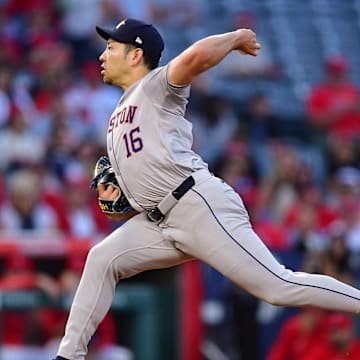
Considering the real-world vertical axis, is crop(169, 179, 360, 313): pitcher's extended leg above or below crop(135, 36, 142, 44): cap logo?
below

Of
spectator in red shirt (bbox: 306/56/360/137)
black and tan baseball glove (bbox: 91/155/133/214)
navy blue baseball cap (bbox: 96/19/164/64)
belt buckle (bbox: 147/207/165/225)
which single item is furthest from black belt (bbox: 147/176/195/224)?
spectator in red shirt (bbox: 306/56/360/137)

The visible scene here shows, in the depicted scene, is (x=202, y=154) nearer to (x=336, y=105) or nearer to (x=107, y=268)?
(x=336, y=105)

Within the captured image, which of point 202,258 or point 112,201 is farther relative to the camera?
point 112,201

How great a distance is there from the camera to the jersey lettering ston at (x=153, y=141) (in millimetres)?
5012

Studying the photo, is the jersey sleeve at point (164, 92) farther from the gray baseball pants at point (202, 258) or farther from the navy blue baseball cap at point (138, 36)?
the gray baseball pants at point (202, 258)

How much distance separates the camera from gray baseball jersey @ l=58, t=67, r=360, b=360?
16.3 ft

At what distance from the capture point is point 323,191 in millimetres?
10930

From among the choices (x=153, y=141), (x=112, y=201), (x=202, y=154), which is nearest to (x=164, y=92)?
(x=153, y=141)

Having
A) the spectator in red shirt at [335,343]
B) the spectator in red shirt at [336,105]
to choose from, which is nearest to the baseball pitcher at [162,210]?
the spectator in red shirt at [335,343]

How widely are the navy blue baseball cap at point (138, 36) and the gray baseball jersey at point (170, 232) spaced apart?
138mm

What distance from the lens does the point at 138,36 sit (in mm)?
5117

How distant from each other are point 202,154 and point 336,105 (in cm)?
164

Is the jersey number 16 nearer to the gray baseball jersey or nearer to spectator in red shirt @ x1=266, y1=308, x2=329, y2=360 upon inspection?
the gray baseball jersey

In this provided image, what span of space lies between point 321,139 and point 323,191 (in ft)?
3.31
